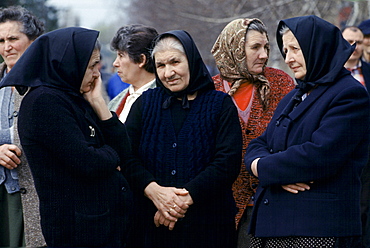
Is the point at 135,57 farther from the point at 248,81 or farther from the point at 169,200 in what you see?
the point at 169,200

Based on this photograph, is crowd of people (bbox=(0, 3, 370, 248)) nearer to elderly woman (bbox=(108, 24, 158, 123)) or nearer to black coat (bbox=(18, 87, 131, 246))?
black coat (bbox=(18, 87, 131, 246))

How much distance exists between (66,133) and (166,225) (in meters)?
0.99

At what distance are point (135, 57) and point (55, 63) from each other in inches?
58.7

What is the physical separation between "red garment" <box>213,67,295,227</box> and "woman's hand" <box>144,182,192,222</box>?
0.55 metres

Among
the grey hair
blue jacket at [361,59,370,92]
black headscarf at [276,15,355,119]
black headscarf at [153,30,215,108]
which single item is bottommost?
blue jacket at [361,59,370,92]

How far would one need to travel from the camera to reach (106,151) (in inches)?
126

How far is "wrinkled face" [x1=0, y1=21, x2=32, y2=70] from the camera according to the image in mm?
4266

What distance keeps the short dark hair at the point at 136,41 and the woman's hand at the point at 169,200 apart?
4.26 feet

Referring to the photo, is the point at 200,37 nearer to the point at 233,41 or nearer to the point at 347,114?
the point at 233,41

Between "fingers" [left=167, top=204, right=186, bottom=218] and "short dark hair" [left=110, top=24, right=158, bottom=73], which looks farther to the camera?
"short dark hair" [left=110, top=24, right=158, bottom=73]

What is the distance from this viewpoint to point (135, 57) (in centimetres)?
452

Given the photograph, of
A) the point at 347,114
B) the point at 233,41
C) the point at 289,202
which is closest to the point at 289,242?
the point at 289,202

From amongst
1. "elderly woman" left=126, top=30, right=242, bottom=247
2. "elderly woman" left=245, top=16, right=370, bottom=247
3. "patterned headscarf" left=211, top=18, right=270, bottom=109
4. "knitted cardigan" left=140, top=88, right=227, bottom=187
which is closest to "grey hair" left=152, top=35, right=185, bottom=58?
"elderly woman" left=126, top=30, right=242, bottom=247

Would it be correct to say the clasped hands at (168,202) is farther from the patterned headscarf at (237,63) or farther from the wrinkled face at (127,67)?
the wrinkled face at (127,67)
